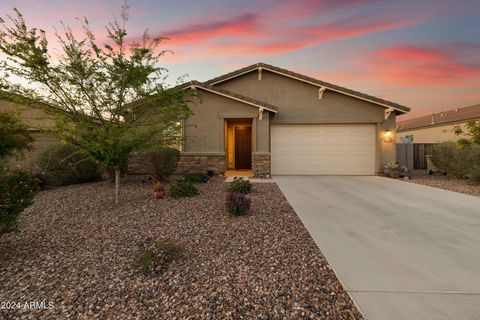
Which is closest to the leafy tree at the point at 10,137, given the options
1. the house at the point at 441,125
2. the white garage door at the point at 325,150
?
the white garage door at the point at 325,150

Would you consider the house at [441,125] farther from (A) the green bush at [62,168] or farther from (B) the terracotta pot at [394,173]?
(A) the green bush at [62,168]

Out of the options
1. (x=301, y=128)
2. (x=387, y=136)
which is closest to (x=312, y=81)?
(x=301, y=128)

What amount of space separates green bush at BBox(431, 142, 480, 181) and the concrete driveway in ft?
11.2

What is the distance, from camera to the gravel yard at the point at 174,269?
2094 mm

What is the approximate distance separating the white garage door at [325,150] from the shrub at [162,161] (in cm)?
513

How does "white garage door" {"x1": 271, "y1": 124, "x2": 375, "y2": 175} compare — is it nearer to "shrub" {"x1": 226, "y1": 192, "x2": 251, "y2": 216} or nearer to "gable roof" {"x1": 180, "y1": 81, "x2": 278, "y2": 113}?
"gable roof" {"x1": 180, "y1": 81, "x2": 278, "y2": 113}

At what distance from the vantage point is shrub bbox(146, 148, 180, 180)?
344 inches

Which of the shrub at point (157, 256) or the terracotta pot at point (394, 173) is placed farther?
the terracotta pot at point (394, 173)

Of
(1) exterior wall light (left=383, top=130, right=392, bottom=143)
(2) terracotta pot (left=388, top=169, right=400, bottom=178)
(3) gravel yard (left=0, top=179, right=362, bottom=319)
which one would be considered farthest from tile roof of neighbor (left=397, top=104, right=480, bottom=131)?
(3) gravel yard (left=0, top=179, right=362, bottom=319)

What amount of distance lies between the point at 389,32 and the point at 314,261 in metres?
12.1

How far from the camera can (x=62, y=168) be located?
8500 mm

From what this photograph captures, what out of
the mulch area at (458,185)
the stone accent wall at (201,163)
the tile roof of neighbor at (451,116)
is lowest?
the mulch area at (458,185)

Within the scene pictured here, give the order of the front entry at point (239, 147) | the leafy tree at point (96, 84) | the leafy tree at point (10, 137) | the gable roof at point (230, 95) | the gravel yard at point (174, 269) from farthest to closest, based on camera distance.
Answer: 1. the front entry at point (239, 147)
2. the gable roof at point (230, 95)
3. the leafy tree at point (10, 137)
4. the leafy tree at point (96, 84)
5. the gravel yard at point (174, 269)

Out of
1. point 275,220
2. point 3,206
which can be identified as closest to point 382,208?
point 275,220
